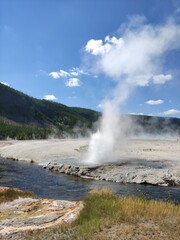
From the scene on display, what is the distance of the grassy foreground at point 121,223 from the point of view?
12.1m

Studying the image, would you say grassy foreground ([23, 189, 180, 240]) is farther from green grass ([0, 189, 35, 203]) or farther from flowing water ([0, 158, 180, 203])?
flowing water ([0, 158, 180, 203])

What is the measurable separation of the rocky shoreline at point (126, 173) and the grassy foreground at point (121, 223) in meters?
23.9

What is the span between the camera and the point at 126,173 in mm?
41406

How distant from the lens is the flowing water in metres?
30.9

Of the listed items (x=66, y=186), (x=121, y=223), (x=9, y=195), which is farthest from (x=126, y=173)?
(x=121, y=223)

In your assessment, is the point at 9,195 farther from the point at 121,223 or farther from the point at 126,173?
the point at 126,173

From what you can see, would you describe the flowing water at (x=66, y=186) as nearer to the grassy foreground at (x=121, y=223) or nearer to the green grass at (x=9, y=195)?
the green grass at (x=9, y=195)

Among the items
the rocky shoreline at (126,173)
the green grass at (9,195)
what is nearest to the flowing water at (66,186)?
the rocky shoreline at (126,173)

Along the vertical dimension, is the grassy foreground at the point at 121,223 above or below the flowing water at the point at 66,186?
above

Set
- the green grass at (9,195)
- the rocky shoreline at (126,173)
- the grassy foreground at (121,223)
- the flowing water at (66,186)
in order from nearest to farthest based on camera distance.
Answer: the grassy foreground at (121,223), the green grass at (9,195), the flowing water at (66,186), the rocky shoreline at (126,173)

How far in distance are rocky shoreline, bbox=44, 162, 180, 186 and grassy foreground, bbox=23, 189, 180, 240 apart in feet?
78.5

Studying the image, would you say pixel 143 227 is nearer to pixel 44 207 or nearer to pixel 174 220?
pixel 174 220

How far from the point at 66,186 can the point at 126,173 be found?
8514 mm

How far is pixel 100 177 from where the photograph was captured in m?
41.9
